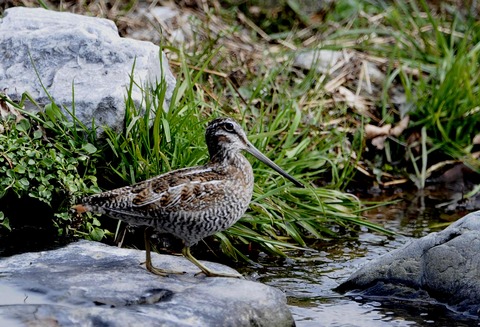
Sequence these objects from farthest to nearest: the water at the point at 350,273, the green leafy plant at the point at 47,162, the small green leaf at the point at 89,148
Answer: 1. the small green leaf at the point at 89,148
2. the green leafy plant at the point at 47,162
3. the water at the point at 350,273

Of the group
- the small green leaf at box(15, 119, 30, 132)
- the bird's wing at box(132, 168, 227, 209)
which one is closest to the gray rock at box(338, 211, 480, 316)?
the bird's wing at box(132, 168, 227, 209)

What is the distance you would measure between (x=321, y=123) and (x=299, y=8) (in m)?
2.96

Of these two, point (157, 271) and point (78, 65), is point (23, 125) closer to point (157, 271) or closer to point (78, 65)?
point (78, 65)

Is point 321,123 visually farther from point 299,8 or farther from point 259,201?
point 299,8

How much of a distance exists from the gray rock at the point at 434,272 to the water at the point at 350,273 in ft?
0.24

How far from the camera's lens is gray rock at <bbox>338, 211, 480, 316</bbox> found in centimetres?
528

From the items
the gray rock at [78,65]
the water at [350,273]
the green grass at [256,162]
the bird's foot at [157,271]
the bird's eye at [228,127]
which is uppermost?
the gray rock at [78,65]

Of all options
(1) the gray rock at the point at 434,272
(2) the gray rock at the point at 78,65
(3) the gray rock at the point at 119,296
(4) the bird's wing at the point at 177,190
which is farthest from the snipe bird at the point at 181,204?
(2) the gray rock at the point at 78,65

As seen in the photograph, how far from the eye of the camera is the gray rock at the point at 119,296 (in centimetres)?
430

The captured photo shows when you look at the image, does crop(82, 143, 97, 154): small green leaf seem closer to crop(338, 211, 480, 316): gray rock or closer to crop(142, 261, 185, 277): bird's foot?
crop(142, 261, 185, 277): bird's foot

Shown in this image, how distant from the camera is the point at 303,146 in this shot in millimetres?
7160

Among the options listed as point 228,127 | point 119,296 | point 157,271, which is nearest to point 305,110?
point 228,127

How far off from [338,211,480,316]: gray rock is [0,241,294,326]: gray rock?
3.14 ft

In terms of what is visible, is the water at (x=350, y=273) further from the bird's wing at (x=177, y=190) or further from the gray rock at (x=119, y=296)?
the bird's wing at (x=177, y=190)
